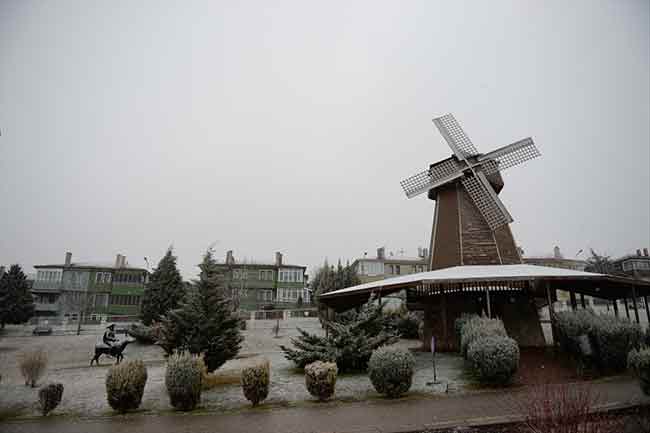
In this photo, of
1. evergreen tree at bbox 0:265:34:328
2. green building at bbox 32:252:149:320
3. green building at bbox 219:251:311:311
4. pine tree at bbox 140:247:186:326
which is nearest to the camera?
pine tree at bbox 140:247:186:326

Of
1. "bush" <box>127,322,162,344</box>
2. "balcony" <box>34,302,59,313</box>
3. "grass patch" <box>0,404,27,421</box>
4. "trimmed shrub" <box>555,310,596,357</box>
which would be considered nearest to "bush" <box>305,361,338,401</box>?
"grass patch" <box>0,404,27,421</box>

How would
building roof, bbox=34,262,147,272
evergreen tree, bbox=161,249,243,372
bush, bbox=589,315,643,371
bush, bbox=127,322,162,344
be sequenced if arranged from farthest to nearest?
building roof, bbox=34,262,147,272 → bush, bbox=127,322,162,344 → evergreen tree, bbox=161,249,243,372 → bush, bbox=589,315,643,371

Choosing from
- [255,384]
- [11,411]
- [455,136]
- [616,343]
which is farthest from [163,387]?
[455,136]

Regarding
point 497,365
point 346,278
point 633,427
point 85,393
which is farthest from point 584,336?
point 346,278

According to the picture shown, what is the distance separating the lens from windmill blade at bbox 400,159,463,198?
20359 millimetres

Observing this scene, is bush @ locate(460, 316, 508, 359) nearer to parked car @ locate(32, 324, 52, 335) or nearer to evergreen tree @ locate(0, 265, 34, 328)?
parked car @ locate(32, 324, 52, 335)

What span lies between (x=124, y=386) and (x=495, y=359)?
30.2 ft

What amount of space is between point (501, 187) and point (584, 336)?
451 inches

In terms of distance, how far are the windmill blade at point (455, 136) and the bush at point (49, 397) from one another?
2055 centimetres

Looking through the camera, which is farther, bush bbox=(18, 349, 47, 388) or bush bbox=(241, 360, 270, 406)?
bush bbox=(18, 349, 47, 388)

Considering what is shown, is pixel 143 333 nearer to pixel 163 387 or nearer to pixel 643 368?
pixel 163 387

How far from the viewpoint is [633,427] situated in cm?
609

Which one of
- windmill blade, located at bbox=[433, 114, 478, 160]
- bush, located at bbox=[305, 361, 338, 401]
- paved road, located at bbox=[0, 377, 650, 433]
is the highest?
windmill blade, located at bbox=[433, 114, 478, 160]

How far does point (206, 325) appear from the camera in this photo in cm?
1202
